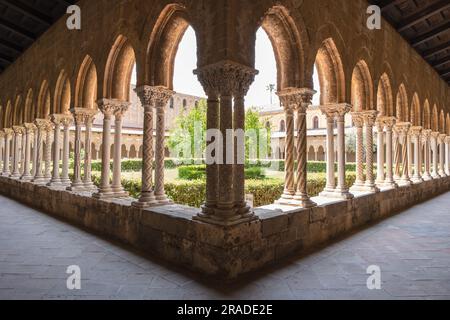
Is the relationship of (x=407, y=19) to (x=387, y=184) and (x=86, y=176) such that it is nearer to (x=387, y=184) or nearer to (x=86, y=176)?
(x=387, y=184)

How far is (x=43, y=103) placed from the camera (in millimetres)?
8117

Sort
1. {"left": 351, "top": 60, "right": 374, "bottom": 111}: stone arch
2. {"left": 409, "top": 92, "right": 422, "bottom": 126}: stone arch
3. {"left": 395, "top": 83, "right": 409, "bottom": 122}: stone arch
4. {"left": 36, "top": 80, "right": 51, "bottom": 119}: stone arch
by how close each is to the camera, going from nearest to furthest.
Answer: {"left": 351, "top": 60, "right": 374, "bottom": 111}: stone arch < {"left": 36, "top": 80, "right": 51, "bottom": 119}: stone arch < {"left": 395, "top": 83, "right": 409, "bottom": 122}: stone arch < {"left": 409, "top": 92, "right": 422, "bottom": 126}: stone arch

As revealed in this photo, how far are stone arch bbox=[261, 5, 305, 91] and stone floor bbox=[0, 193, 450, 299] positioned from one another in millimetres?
2463

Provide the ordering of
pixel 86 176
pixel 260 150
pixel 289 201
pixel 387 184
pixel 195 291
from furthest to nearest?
1. pixel 260 150
2. pixel 387 184
3. pixel 86 176
4. pixel 289 201
5. pixel 195 291

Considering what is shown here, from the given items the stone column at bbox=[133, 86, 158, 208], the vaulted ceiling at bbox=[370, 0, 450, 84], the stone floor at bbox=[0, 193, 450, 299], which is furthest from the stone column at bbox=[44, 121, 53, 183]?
the vaulted ceiling at bbox=[370, 0, 450, 84]

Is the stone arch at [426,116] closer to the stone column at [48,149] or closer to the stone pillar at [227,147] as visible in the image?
the stone pillar at [227,147]

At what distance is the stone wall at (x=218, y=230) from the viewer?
3.10m

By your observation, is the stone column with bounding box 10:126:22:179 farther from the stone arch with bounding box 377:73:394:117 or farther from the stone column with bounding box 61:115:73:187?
the stone arch with bounding box 377:73:394:117

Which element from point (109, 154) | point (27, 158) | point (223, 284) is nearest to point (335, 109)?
point (223, 284)

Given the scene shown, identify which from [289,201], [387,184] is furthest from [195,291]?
[387,184]

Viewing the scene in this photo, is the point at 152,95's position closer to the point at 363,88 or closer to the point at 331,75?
the point at 331,75

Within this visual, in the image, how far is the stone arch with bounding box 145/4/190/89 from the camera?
432 cm
